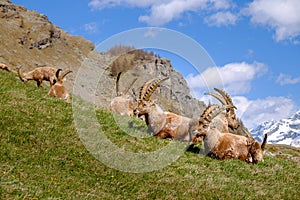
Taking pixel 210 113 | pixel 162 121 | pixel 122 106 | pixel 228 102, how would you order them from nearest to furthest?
pixel 210 113 < pixel 162 121 < pixel 228 102 < pixel 122 106

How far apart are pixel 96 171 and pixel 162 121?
359 inches

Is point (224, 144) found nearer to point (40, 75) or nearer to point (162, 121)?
point (162, 121)

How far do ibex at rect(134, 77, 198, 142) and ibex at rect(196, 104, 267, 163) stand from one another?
2395 mm

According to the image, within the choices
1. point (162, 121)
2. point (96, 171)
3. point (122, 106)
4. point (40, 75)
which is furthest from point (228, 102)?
point (40, 75)

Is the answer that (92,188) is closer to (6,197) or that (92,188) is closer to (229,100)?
(6,197)

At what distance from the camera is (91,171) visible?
15250 mm

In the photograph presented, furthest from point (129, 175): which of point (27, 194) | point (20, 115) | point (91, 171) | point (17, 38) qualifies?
point (17, 38)

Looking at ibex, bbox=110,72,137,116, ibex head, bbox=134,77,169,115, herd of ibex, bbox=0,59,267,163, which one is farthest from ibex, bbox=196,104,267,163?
ibex, bbox=110,72,137,116

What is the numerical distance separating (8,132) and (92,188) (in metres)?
6.27

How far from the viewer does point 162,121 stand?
2384 cm

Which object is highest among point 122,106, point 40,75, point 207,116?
point 40,75

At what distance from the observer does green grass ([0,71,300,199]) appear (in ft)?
42.2

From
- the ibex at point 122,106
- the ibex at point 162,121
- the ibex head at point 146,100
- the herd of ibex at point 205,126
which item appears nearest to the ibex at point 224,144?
the herd of ibex at point 205,126

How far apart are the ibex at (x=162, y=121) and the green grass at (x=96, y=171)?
4.00ft
